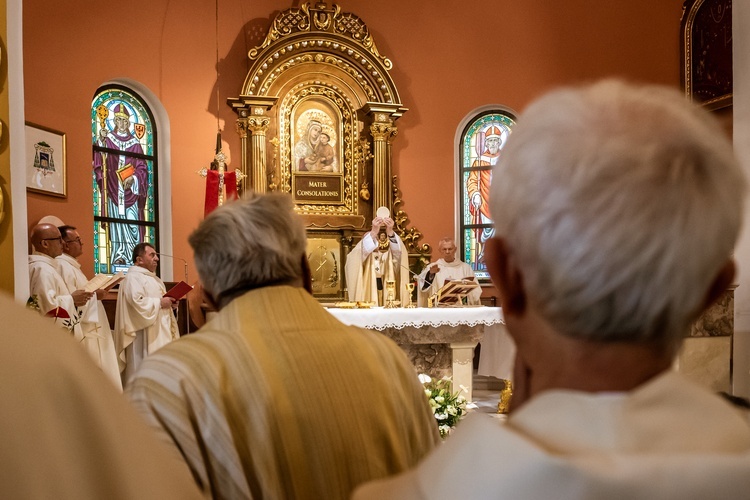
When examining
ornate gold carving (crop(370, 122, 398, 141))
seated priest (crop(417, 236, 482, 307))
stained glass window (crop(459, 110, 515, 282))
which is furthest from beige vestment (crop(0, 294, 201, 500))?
stained glass window (crop(459, 110, 515, 282))

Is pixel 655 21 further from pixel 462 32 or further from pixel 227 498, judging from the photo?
pixel 227 498

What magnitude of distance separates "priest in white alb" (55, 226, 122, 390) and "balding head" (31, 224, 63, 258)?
12 centimetres

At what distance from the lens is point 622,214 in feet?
2.75

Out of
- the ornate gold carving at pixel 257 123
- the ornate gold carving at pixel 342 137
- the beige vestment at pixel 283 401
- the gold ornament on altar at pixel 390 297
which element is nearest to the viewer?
the beige vestment at pixel 283 401

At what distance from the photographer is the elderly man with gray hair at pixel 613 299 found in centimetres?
81

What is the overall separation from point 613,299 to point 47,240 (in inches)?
328

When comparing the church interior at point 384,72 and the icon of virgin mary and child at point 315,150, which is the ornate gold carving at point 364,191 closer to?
the church interior at point 384,72

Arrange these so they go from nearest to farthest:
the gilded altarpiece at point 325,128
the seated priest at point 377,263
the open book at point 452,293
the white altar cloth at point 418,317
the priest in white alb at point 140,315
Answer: the white altar cloth at point 418,317
the open book at point 452,293
the priest in white alb at point 140,315
the seated priest at point 377,263
the gilded altarpiece at point 325,128

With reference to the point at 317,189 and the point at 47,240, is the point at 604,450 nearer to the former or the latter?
the point at 47,240

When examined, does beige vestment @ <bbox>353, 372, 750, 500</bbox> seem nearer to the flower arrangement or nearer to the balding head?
the flower arrangement

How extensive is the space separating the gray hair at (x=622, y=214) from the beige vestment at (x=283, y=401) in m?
1.13

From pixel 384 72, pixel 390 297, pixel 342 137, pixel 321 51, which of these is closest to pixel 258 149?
pixel 342 137

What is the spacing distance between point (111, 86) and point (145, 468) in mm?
10340

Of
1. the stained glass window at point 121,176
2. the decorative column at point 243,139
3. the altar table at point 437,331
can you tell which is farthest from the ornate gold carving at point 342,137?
the altar table at point 437,331
